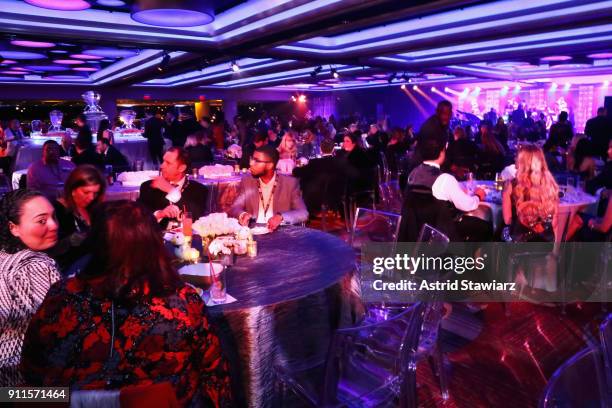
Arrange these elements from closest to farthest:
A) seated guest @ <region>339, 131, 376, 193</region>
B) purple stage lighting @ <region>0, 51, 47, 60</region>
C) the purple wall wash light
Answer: the purple wall wash light < seated guest @ <region>339, 131, 376, 193</region> < purple stage lighting @ <region>0, 51, 47, 60</region>

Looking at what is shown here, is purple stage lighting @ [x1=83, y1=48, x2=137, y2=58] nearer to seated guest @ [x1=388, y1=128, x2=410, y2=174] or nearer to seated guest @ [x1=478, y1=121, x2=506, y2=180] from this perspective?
seated guest @ [x1=388, y1=128, x2=410, y2=174]

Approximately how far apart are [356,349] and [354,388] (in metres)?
0.26

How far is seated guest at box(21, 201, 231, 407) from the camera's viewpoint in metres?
1.33

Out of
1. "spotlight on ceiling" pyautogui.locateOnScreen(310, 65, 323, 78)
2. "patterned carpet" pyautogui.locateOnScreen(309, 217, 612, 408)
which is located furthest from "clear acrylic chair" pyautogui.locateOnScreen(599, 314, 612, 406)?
"spotlight on ceiling" pyautogui.locateOnScreen(310, 65, 323, 78)

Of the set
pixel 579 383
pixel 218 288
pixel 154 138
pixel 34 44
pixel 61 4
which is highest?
pixel 34 44

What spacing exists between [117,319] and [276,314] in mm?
777

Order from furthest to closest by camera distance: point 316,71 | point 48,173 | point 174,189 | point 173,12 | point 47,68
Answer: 1. point 47,68
2. point 316,71
3. point 48,173
4. point 173,12
5. point 174,189

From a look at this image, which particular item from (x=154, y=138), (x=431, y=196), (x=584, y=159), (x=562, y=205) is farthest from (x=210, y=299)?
(x=154, y=138)

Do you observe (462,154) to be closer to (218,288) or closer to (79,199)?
(79,199)

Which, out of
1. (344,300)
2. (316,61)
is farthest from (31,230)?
(316,61)

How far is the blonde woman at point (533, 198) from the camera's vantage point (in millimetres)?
3732

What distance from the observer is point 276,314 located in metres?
1.98

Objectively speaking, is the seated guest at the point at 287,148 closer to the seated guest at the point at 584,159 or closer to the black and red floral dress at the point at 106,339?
the seated guest at the point at 584,159

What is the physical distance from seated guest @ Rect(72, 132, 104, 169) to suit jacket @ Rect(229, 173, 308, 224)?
3.19m
